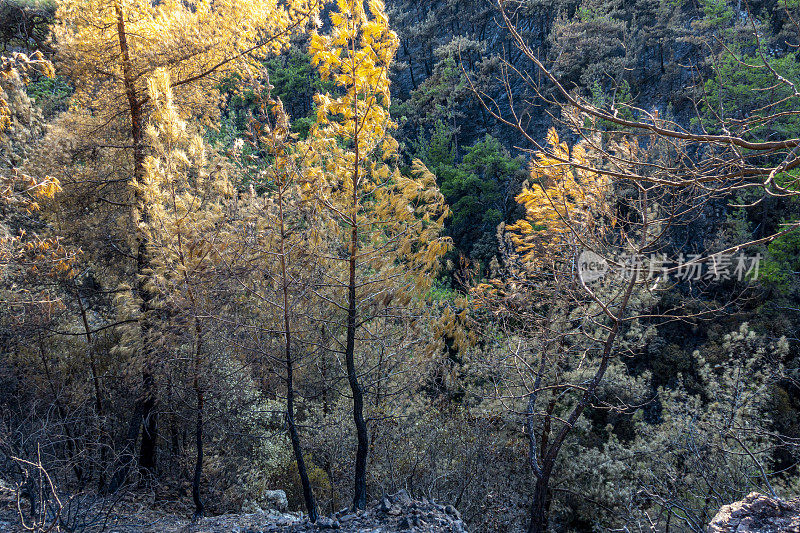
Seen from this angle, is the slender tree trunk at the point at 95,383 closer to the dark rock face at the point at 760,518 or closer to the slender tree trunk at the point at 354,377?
the slender tree trunk at the point at 354,377

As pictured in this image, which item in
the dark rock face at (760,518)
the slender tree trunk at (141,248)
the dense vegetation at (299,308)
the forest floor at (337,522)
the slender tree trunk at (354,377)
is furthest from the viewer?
the slender tree trunk at (141,248)

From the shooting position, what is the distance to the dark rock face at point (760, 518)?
2.05m

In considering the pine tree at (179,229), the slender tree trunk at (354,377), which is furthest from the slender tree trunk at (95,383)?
the slender tree trunk at (354,377)

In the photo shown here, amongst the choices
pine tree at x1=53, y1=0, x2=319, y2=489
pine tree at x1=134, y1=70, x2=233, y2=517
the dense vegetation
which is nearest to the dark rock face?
the dense vegetation

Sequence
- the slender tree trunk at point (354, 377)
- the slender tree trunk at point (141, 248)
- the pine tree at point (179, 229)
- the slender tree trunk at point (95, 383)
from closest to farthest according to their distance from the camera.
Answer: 1. the slender tree trunk at point (354, 377)
2. the pine tree at point (179, 229)
3. the slender tree trunk at point (141, 248)
4. the slender tree trunk at point (95, 383)

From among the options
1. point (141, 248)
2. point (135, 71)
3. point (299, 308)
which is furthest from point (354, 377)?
point (135, 71)

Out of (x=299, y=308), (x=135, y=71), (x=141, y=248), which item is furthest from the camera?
(x=299, y=308)

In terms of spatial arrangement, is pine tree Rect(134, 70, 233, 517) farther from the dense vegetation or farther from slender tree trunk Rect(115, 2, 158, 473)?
slender tree trunk Rect(115, 2, 158, 473)

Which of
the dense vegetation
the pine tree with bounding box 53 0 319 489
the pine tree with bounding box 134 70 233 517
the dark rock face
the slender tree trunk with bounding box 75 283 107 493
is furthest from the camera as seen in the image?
the slender tree trunk with bounding box 75 283 107 493

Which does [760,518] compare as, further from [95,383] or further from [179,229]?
[95,383]

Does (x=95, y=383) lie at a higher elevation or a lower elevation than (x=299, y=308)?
lower

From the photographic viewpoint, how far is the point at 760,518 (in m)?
2.12

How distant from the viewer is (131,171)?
6.45m

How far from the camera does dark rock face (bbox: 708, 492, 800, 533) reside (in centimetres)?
205
